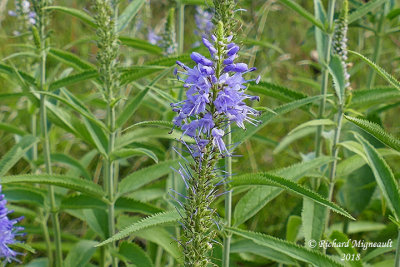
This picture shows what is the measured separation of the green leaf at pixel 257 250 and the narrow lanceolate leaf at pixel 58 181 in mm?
872

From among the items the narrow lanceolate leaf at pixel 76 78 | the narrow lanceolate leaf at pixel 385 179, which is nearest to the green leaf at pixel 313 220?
the narrow lanceolate leaf at pixel 385 179

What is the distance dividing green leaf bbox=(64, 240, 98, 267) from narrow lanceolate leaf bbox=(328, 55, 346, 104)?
1755mm

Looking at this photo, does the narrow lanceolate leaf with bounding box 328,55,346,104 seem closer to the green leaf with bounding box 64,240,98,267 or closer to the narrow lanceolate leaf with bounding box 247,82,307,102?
the narrow lanceolate leaf with bounding box 247,82,307,102

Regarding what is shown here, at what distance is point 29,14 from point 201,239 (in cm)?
302

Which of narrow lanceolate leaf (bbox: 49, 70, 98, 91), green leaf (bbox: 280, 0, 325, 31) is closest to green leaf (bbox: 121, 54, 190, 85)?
narrow lanceolate leaf (bbox: 49, 70, 98, 91)

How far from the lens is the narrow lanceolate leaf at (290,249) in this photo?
2283 millimetres

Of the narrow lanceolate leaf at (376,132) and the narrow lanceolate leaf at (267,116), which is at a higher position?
the narrow lanceolate leaf at (267,116)

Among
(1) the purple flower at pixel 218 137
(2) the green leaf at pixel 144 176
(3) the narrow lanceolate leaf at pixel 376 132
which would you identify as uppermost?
(2) the green leaf at pixel 144 176

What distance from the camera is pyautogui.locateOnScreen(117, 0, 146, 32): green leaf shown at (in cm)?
316

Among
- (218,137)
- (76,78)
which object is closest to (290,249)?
(218,137)

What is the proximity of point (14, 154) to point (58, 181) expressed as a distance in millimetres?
573

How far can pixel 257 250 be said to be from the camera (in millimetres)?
2959

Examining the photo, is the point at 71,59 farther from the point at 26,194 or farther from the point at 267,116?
the point at 267,116

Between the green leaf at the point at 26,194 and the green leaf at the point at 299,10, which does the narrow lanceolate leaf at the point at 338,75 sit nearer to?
the green leaf at the point at 299,10
